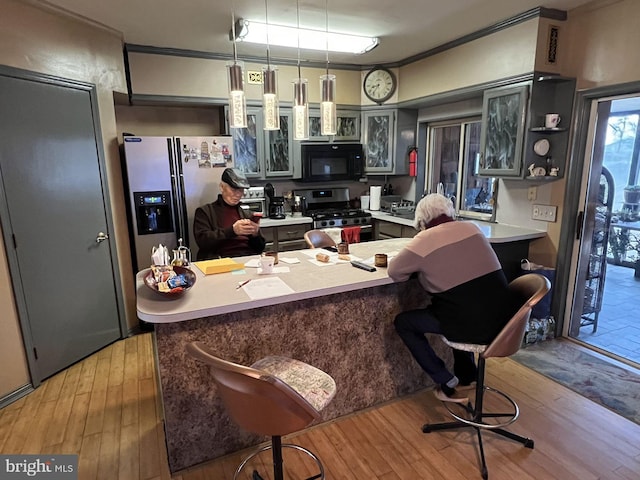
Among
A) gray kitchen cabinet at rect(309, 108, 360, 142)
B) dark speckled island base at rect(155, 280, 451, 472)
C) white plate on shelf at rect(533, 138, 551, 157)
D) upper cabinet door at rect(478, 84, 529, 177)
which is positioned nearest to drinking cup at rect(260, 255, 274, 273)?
dark speckled island base at rect(155, 280, 451, 472)

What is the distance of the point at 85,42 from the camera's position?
3.06 meters

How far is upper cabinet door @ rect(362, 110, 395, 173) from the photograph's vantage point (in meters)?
4.70

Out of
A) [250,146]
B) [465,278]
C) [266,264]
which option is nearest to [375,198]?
[250,146]

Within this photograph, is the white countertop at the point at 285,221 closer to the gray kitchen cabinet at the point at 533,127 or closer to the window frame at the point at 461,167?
the window frame at the point at 461,167

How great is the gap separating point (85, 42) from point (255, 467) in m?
3.39

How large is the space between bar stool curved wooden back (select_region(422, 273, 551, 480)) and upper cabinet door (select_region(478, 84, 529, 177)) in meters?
1.52

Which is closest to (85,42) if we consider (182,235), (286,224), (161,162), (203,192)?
(161,162)

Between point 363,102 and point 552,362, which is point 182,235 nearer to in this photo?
point 363,102

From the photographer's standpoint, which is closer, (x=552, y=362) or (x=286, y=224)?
(x=552, y=362)

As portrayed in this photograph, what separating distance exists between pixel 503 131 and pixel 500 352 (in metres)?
2.21

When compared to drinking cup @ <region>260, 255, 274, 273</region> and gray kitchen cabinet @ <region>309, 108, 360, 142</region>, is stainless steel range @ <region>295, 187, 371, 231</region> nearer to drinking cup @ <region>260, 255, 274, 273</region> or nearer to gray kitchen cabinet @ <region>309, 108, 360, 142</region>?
gray kitchen cabinet @ <region>309, 108, 360, 142</region>

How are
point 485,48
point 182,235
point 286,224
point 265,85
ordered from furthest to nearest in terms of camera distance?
point 286,224 → point 182,235 → point 485,48 → point 265,85

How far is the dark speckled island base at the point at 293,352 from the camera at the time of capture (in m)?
1.88

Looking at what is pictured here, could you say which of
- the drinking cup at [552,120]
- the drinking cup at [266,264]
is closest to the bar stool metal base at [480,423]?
the drinking cup at [266,264]
